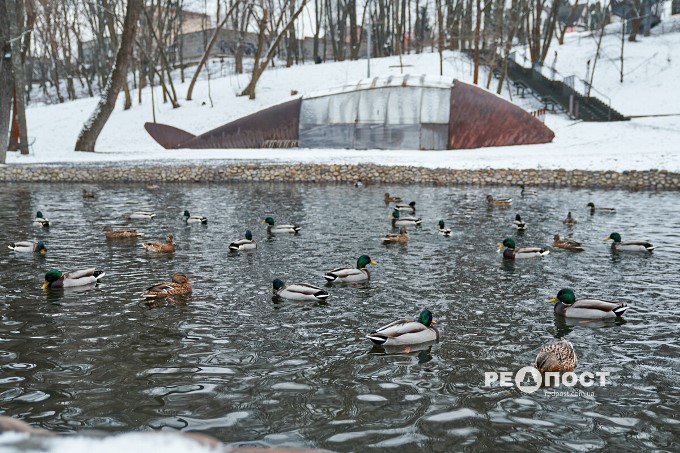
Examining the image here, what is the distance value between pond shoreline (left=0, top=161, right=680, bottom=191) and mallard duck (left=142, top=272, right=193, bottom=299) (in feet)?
65.5

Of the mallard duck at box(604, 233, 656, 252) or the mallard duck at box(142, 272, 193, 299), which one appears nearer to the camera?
the mallard duck at box(142, 272, 193, 299)

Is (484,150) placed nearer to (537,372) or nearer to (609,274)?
(609,274)

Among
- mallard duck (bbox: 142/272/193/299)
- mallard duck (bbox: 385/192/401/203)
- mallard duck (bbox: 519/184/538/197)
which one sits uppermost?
mallard duck (bbox: 519/184/538/197)

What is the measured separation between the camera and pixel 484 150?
116 feet

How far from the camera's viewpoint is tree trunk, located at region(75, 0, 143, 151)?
107ft

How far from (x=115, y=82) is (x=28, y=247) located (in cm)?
2196

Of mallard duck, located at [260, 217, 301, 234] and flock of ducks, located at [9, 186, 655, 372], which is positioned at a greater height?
mallard duck, located at [260, 217, 301, 234]

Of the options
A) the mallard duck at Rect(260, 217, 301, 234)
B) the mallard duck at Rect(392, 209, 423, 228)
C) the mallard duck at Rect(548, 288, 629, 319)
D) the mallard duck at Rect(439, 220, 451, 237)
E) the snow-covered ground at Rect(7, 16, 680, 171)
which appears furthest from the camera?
the snow-covered ground at Rect(7, 16, 680, 171)

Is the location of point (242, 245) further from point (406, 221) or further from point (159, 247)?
point (406, 221)

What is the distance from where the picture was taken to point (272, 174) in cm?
3133

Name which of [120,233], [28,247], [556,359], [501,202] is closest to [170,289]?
[28,247]

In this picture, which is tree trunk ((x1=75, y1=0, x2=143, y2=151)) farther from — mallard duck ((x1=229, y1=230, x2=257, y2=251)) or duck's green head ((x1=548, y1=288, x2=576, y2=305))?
duck's green head ((x1=548, y1=288, x2=576, y2=305))

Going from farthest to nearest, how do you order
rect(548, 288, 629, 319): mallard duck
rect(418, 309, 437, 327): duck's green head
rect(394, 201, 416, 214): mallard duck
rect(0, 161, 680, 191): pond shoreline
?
rect(0, 161, 680, 191): pond shoreline → rect(394, 201, 416, 214): mallard duck → rect(548, 288, 629, 319): mallard duck → rect(418, 309, 437, 327): duck's green head

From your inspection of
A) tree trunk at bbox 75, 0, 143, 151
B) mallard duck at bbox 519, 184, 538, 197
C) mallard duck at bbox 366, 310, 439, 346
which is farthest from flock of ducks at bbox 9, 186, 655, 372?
tree trunk at bbox 75, 0, 143, 151
